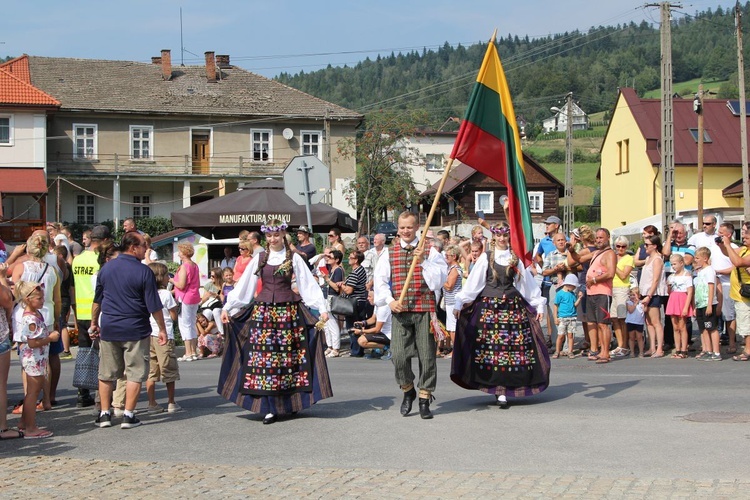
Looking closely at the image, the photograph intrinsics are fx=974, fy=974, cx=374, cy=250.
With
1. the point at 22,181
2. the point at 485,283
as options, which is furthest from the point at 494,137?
the point at 22,181

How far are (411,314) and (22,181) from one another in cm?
4286

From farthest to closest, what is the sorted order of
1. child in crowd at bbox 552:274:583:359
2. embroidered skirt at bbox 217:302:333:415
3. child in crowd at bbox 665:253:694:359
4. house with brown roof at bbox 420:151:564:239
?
house with brown roof at bbox 420:151:564:239
child in crowd at bbox 552:274:583:359
child in crowd at bbox 665:253:694:359
embroidered skirt at bbox 217:302:333:415

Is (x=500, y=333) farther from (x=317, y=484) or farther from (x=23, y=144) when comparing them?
(x=23, y=144)

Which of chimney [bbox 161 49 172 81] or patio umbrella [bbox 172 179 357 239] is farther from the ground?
chimney [bbox 161 49 172 81]

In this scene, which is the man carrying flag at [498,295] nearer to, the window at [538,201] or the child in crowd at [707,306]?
the child in crowd at [707,306]

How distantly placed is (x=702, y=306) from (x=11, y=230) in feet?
131

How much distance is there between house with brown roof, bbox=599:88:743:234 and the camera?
168ft

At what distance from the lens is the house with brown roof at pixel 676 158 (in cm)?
5134

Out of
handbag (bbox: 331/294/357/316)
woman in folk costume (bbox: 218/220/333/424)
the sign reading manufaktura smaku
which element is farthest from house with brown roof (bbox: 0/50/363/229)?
woman in folk costume (bbox: 218/220/333/424)

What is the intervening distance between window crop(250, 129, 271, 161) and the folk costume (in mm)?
47275

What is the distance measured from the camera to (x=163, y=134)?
2172 inches

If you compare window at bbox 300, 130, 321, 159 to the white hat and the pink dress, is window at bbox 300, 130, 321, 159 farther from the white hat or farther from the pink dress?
the pink dress

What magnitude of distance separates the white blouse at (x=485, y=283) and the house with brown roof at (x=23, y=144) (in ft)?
136

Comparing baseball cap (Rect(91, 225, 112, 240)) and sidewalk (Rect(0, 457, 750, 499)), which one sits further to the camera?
baseball cap (Rect(91, 225, 112, 240))
